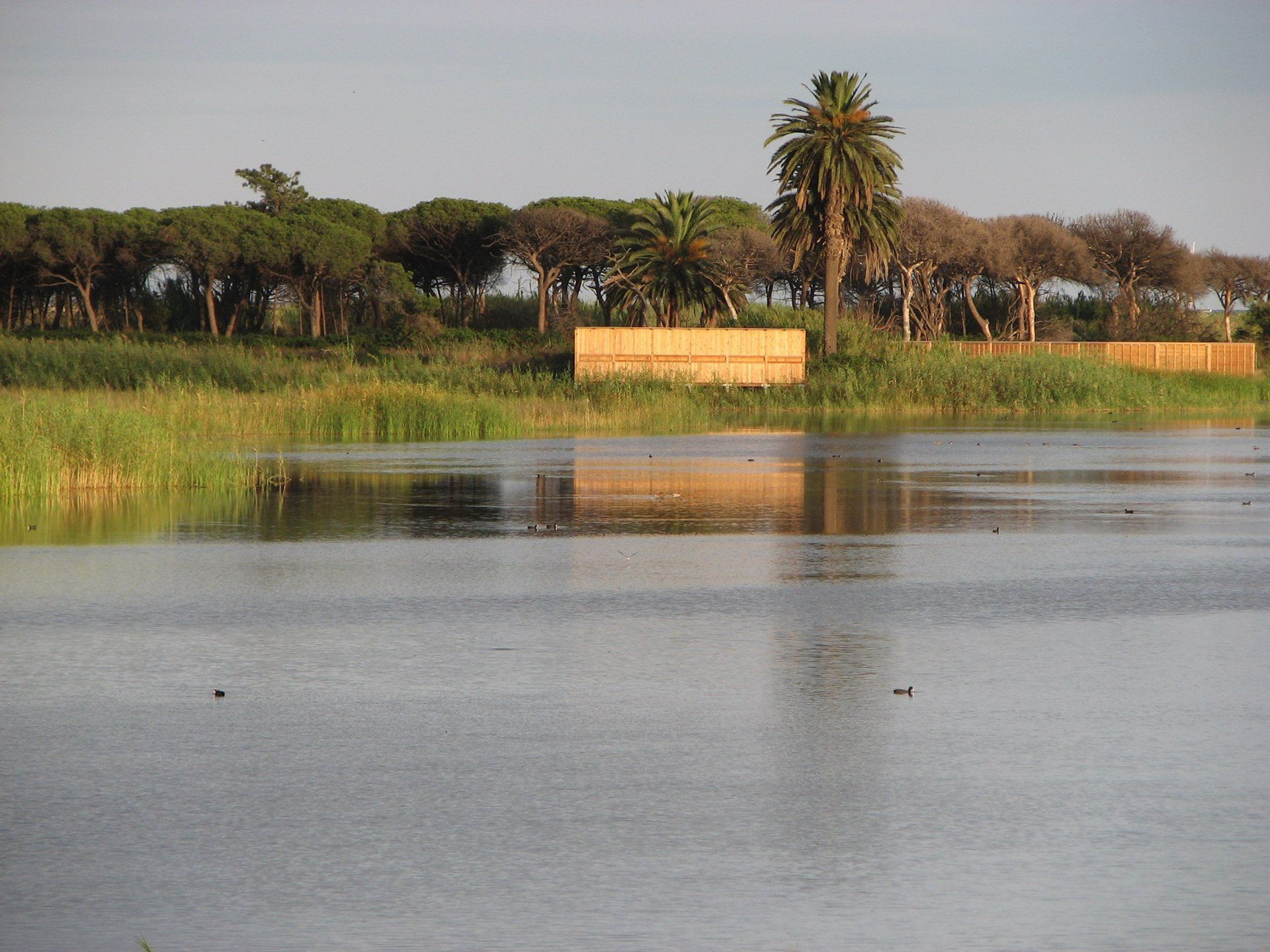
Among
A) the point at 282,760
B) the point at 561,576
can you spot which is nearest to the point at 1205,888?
the point at 282,760

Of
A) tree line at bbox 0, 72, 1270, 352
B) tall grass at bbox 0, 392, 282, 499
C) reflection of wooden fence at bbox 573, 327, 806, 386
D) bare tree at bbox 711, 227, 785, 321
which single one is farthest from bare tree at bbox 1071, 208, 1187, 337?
tall grass at bbox 0, 392, 282, 499

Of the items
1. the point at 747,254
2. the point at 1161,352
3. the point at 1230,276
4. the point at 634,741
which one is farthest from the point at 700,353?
the point at 1230,276

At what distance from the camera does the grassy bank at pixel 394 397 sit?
1948 centimetres

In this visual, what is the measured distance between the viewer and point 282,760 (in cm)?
636

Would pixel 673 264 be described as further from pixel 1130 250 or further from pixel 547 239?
pixel 1130 250

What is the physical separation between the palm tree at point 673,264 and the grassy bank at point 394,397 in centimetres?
823

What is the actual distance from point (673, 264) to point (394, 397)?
43.6 meters

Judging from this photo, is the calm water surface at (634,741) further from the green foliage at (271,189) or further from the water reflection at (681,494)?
the green foliage at (271,189)

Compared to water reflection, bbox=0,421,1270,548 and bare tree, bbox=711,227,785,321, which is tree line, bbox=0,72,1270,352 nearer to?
bare tree, bbox=711,227,785,321

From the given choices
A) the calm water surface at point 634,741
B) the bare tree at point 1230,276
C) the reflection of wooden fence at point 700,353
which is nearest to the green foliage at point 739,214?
the bare tree at point 1230,276

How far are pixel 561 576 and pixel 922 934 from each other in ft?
25.0

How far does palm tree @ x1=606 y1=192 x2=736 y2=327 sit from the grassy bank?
823 centimetres

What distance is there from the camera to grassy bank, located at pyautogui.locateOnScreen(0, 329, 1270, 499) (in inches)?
767

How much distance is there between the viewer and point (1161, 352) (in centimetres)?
6350
